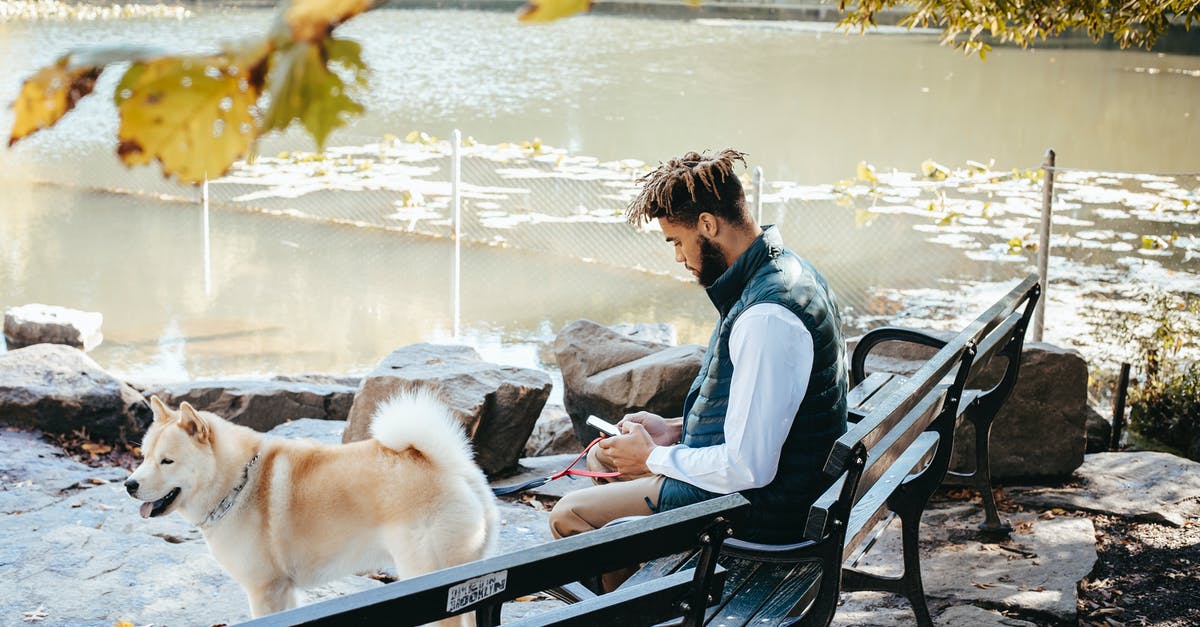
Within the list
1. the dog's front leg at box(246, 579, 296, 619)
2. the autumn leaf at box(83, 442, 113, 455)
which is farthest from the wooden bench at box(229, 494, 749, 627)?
the autumn leaf at box(83, 442, 113, 455)

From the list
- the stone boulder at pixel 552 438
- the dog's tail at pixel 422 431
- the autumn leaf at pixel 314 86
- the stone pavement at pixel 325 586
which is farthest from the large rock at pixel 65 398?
the autumn leaf at pixel 314 86

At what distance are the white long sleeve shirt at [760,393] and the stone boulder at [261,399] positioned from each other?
397 centimetres

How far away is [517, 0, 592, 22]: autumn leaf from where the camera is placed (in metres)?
0.98

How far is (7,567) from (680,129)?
15702 millimetres

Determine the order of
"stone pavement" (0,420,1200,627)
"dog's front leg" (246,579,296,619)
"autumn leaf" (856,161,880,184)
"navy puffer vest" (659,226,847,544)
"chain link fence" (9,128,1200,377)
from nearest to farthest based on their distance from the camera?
"navy puffer vest" (659,226,847,544) → "dog's front leg" (246,579,296,619) → "stone pavement" (0,420,1200,627) → "chain link fence" (9,128,1200,377) → "autumn leaf" (856,161,880,184)

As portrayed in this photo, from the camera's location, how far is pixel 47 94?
97 cm

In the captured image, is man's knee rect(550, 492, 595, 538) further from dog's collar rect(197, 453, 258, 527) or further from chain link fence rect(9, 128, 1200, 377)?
chain link fence rect(9, 128, 1200, 377)

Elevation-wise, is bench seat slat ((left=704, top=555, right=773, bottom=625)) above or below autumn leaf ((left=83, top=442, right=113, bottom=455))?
above

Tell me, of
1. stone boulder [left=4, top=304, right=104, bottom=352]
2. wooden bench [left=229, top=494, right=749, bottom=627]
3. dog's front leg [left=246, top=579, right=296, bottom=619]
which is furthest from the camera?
stone boulder [left=4, top=304, right=104, bottom=352]

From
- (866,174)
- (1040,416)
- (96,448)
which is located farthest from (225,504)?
(866,174)

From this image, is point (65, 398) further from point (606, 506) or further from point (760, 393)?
point (760, 393)

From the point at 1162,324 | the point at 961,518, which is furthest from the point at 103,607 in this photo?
the point at 1162,324

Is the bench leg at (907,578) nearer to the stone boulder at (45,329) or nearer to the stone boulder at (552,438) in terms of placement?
the stone boulder at (552,438)

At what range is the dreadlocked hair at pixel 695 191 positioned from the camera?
9.50 feet
